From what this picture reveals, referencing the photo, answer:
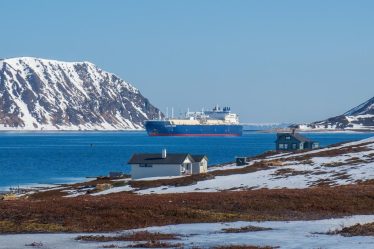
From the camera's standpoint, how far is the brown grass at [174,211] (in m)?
33.9

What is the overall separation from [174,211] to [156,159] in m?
59.7

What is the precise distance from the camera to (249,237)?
97.0 ft

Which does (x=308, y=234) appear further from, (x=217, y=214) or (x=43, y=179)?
(x=43, y=179)

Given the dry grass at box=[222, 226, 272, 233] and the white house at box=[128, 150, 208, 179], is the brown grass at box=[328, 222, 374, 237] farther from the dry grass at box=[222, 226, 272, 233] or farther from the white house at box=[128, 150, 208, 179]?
the white house at box=[128, 150, 208, 179]

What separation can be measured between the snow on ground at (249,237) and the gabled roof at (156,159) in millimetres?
61513

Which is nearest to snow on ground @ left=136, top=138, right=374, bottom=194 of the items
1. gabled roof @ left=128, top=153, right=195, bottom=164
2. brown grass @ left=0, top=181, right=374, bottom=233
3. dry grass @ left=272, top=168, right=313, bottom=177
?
dry grass @ left=272, top=168, right=313, bottom=177

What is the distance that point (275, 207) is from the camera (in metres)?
39.9

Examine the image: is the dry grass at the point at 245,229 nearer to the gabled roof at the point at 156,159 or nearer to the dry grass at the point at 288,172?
the dry grass at the point at 288,172

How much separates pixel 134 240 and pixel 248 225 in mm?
6187

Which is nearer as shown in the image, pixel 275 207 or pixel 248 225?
pixel 248 225

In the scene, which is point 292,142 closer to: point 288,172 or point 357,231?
point 288,172

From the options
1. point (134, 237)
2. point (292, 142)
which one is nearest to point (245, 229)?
point (134, 237)

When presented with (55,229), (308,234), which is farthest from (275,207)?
(55,229)

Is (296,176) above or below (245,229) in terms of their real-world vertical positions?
below
